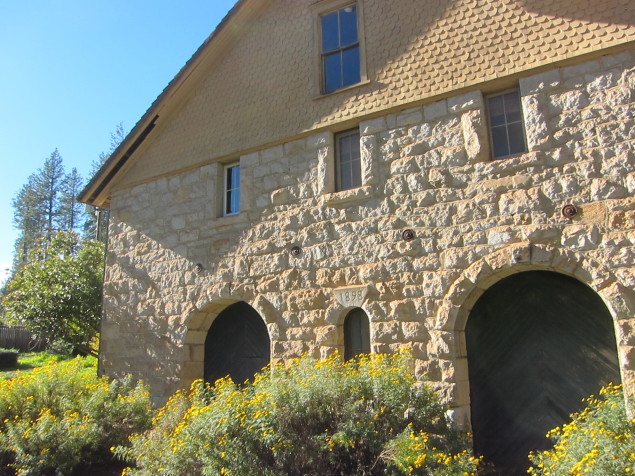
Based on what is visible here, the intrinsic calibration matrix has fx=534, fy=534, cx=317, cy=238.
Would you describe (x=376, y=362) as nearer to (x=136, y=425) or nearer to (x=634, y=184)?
(x=634, y=184)

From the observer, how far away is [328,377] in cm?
653

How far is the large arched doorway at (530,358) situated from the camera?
677 cm

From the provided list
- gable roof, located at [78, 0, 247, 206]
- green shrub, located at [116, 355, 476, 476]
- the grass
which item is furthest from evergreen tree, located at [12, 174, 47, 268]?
green shrub, located at [116, 355, 476, 476]

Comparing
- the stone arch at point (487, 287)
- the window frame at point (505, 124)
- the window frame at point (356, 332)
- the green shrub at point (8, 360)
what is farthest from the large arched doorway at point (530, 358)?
the green shrub at point (8, 360)

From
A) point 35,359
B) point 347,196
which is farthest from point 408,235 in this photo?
point 35,359

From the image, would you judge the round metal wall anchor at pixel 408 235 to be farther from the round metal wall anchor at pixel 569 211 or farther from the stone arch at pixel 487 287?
the round metal wall anchor at pixel 569 211

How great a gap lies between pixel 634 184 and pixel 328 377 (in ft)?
14.2

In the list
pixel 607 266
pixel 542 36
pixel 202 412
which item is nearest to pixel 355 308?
pixel 202 412

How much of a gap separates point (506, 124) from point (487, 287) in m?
2.32

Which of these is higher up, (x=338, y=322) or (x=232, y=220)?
(x=232, y=220)

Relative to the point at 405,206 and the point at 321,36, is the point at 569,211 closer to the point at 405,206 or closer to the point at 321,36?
→ the point at 405,206

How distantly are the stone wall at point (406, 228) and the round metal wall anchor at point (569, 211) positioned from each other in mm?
51

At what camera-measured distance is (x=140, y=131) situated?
37.0 feet

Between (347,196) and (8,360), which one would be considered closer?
(347,196)
